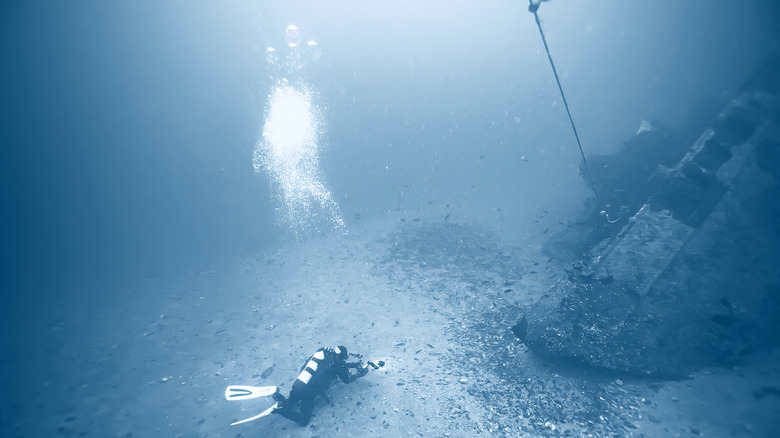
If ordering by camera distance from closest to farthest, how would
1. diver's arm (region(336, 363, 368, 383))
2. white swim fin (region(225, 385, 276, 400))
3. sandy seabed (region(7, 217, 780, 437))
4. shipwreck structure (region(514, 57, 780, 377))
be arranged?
sandy seabed (region(7, 217, 780, 437)) → shipwreck structure (region(514, 57, 780, 377)) → diver's arm (region(336, 363, 368, 383)) → white swim fin (region(225, 385, 276, 400))

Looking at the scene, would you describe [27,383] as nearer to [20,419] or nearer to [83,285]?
[20,419]

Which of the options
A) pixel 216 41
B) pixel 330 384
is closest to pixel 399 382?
pixel 330 384

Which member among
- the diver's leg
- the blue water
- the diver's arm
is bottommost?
the diver's leg

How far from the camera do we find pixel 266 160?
12977 mm

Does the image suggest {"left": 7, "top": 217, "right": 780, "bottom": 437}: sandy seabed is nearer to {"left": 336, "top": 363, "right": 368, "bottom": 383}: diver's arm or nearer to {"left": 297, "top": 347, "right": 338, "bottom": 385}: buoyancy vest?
{"left": 336, "top": 363, "right": 368, "bottom": 383}: diver's arm

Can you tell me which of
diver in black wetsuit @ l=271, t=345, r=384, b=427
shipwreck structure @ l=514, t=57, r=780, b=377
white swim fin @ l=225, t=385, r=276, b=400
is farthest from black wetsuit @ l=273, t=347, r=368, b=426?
shipwreck structure @ l=514, t=57, r=780, b=377

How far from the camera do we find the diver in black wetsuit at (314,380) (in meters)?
4.66

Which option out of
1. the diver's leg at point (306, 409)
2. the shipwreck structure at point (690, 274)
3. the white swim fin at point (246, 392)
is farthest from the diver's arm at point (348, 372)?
the shipwreck structure at point (690, 274)

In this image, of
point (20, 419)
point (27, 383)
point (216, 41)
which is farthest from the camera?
point (216, 41)

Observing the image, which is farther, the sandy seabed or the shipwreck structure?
the shipwreck structure

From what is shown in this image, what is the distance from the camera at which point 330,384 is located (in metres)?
5.21

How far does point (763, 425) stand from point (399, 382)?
4.40 meters

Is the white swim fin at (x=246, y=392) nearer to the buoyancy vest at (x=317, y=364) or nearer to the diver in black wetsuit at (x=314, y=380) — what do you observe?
the diver in black wetsuit at (x=314, y=380)

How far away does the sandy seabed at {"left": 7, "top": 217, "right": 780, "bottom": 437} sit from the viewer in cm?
435
